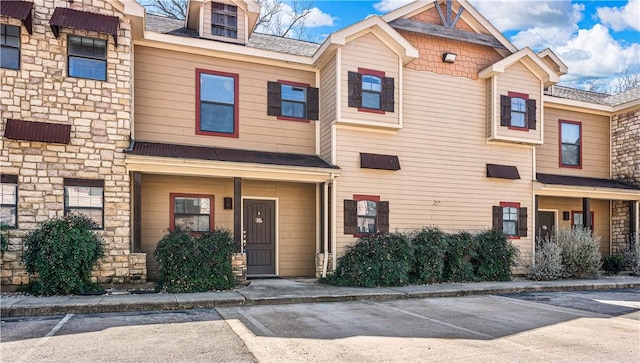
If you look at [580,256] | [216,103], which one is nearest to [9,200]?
[216,103]

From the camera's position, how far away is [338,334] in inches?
261

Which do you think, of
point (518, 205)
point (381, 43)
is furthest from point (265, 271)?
point (518, 205)

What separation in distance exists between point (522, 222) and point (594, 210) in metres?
4.26

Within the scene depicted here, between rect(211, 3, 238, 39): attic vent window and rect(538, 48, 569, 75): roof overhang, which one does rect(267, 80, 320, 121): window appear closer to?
rect(211, 3, 238, 39): attic vent window

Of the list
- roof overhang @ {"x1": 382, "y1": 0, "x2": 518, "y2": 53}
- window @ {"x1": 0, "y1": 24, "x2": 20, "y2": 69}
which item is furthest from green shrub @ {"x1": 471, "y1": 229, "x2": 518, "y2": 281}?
window @ {"x1": 0, "y1": 24, "x2": 20, "y2": 69}

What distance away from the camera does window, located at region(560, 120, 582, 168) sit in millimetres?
16234

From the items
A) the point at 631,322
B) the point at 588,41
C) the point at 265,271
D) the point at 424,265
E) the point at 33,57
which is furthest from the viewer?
the point at 588,41

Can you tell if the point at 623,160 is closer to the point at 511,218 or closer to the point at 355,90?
the point at 511,218

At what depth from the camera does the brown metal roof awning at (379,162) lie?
12633mm

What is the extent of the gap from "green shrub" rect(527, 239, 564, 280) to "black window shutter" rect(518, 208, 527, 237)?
0.78 meters

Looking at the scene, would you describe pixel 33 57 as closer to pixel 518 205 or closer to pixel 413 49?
pixel 413 49

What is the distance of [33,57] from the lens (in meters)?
10.0

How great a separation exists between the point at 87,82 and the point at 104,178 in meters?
2.10

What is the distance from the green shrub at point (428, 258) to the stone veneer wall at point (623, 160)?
8133 mm
